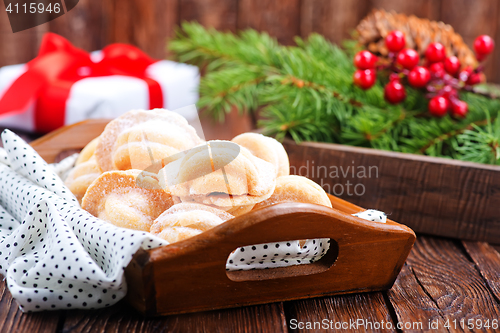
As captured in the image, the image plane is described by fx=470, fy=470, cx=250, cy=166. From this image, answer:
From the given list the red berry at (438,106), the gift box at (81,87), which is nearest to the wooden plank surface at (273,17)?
the gift box at (81,87)

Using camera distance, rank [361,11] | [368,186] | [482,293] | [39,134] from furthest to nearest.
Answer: [361,11] < [39,134] < [368,186] < [482,293]

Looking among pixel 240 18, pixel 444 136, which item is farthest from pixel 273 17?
pixel 444 136

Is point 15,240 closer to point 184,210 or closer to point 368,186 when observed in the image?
point 184,210

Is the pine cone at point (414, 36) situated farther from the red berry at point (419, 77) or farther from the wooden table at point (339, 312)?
the wooden table at point (339, 312)

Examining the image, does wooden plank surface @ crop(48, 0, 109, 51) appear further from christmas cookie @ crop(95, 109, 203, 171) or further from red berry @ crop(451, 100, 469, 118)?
red berry @ crop(451, 100, 469, 118)

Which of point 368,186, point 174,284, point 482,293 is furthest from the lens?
point 368,186

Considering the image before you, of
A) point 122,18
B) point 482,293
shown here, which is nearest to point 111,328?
point 482,293
